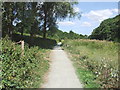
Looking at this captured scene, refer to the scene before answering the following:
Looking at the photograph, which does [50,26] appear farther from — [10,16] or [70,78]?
[70,78]

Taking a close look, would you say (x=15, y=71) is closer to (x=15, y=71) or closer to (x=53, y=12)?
(x=15, y=71)

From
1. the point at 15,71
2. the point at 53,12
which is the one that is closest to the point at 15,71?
the point at 15,71

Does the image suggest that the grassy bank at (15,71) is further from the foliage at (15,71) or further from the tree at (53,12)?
the tree at (53,12)

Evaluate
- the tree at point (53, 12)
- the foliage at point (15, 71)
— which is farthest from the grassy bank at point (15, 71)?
the tree at point (53, 12)

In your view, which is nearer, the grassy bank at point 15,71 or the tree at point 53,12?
the grassy bank at point 15,71

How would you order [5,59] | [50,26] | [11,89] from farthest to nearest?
[50,26] < [5,59] < [11,89]

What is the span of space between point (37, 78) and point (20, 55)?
1.42 m

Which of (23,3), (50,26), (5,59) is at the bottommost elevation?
(50,26)

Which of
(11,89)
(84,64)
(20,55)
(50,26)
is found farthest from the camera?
(50,26)

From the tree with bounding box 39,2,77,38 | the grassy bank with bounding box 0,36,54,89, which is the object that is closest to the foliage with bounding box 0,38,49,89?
the grassy bank with bounding box 0,36,54,89

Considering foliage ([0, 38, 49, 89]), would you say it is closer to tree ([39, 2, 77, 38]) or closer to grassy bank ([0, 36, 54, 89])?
grassy bank ([0, 36, 54, 89])

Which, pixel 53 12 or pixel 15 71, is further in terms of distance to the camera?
pixel 53 12

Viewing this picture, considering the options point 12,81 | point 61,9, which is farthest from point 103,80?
point 61,9

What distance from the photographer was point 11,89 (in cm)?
665
